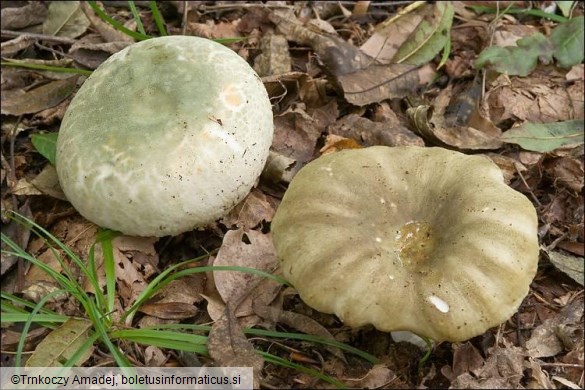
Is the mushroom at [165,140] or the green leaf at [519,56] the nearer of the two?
the mushroom at [165,140]

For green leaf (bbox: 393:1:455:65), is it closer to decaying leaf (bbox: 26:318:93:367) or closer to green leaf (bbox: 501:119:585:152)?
green leaf (bbox: 501:119:585:152)

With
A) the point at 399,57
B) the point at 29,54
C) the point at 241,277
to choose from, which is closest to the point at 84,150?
the point at 241,277

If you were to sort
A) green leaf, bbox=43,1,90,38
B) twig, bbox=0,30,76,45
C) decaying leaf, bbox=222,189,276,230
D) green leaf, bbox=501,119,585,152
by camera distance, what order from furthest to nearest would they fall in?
green leaf, bbox=43,1,90,38, twig, bbox=0,30,76,45, green leaf, bbox=501,119,585,152, decaying leaf, bbox=222,189,276,230

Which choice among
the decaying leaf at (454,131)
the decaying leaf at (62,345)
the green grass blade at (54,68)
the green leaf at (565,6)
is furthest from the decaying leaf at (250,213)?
the green leaf at (565,6)

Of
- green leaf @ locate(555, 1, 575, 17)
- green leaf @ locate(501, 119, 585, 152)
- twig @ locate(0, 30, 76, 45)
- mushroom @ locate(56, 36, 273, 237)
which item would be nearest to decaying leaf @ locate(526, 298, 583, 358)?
green leaf @ locate(501, 119, 585, 152)

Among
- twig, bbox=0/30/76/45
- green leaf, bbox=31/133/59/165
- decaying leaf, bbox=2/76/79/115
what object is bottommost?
green leaf, bbox=31/133/59/165

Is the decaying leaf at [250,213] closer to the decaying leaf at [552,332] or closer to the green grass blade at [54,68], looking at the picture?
the green grass blade at [54,68]

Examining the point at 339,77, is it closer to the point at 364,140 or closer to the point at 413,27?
the point at 364,140

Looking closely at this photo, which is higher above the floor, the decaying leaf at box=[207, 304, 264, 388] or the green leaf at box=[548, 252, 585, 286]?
the green leaf at box=[548, 252, 585, 286]

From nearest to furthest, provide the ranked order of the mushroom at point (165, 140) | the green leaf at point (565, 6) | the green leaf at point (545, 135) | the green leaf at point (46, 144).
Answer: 1. the mushroom at point (165, 140)
2. the green leaf at point (46, 144)
3. the green leaf at point (545, 135)
4. the green leaf at point (565, 6)
